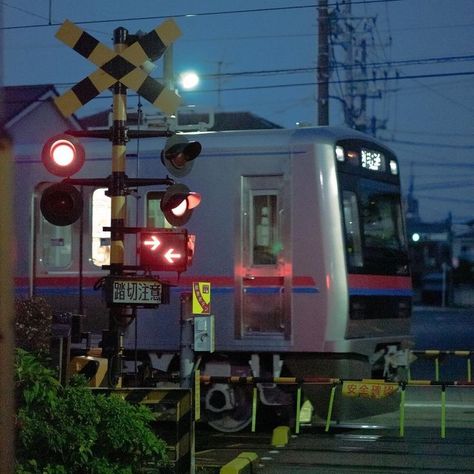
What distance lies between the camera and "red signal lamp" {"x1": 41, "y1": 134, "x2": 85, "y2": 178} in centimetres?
901

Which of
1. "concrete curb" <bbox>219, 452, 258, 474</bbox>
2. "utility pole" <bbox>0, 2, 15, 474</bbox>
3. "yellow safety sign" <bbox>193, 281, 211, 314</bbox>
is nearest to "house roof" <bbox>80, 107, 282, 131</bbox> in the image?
"yellow safety sign" <bbox>193, 281, 211, 314</bbox>

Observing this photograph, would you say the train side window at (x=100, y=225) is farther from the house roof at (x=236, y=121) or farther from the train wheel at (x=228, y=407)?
the house roof at (x=236, y=121)

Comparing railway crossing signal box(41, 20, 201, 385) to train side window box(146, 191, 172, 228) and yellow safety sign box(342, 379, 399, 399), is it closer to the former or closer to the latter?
train side window box(146, 191, 172, 228)

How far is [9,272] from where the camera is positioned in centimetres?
319

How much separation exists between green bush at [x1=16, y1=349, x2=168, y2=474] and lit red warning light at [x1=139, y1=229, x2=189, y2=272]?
6.28 ft

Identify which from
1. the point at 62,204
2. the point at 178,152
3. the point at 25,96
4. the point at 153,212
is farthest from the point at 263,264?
the point at 25,96

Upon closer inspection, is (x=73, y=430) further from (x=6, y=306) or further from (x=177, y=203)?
(x=6, y=306)

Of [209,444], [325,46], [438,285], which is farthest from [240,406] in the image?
[438,285]

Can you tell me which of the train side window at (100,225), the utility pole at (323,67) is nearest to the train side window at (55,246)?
the train side window at (100,225)

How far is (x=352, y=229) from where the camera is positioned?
1147 cm

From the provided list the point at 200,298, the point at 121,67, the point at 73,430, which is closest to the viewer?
the point at 73,430

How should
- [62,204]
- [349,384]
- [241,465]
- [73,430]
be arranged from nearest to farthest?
[73,430] → [241,465] → [62,204] → [349,384]

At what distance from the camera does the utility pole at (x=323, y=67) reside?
22.5m

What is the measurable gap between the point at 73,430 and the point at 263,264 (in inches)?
187
